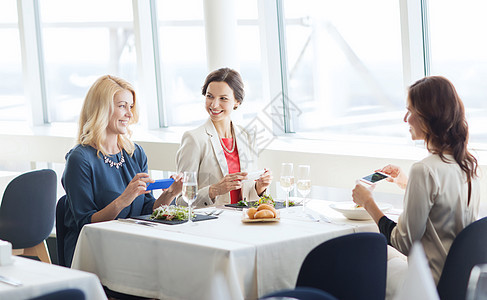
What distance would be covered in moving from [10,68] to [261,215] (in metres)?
5.51

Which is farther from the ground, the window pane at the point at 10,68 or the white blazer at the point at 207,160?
the window pane at the point at 10,68

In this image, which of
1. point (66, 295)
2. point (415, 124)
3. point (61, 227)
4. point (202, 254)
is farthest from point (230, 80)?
point (66, 295)

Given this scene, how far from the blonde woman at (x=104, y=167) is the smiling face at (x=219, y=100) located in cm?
50

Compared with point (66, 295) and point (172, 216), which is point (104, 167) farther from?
point (66, 295)

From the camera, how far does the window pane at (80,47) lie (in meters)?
6.44

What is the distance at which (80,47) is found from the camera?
686cm

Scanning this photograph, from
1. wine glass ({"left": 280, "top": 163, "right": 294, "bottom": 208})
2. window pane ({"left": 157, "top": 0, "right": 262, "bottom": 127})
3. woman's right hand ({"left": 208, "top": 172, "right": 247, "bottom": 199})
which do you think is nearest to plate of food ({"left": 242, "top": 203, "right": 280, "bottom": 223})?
wine glass ({"left": 280, "top": 163, "right": 294, "bottom": 208})

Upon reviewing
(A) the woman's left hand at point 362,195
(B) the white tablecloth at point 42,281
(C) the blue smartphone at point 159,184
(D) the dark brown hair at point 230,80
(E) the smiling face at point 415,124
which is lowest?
(B) the white tablecloth at point 42,281

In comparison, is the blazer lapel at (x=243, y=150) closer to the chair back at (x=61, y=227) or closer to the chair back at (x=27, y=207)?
the chair back at (x=61, y=227)

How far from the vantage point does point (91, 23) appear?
6656 millimetres

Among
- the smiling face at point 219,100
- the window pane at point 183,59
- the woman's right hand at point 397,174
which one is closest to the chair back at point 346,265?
the woman's right hand at point 397,174

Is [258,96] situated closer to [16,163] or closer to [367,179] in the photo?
[367,179]

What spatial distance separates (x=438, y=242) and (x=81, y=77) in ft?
16.9

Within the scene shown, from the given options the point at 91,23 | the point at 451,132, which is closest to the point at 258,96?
the point at 91,23
